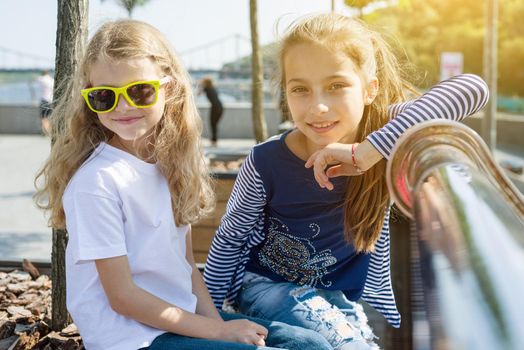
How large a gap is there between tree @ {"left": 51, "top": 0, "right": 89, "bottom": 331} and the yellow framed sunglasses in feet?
2.81

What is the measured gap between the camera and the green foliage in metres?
42.0

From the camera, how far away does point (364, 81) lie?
205 cm

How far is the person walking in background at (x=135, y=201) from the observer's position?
1720mm

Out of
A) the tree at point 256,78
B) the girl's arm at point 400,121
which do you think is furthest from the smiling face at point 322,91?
the tree at point 256,78

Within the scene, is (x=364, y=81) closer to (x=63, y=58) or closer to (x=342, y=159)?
(x=342, y=159)

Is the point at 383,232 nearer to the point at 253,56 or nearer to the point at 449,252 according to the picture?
the point at 449,252

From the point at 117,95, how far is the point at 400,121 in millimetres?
776

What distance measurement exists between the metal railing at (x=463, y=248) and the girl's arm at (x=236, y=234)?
1.16 m

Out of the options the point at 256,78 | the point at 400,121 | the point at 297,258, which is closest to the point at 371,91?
the point at 400,121

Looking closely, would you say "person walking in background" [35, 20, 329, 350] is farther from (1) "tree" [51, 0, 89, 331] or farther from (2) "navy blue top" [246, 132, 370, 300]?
(1) "tree" [51, 0, 89, 331]

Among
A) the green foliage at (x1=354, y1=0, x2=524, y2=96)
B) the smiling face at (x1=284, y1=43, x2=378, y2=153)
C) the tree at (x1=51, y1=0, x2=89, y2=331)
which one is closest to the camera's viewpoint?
the smiling face at (x1=284, y1=43, x2=378, y2=153)

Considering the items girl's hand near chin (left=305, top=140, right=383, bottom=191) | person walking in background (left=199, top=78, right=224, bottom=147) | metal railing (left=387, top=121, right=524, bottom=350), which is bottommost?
person walking in background (left=199, top=78, right=224, bottom=147)

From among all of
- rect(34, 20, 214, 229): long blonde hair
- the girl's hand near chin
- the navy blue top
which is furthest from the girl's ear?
rect(34, 20, 214, 229): long blonde hair

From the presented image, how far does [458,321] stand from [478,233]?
139 mm
